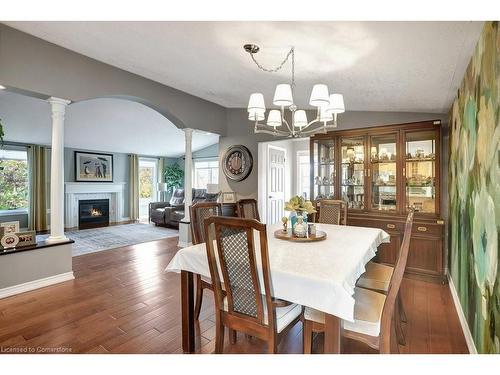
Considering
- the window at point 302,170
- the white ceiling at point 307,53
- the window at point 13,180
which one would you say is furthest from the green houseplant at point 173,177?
the white ceiling at point 307,53

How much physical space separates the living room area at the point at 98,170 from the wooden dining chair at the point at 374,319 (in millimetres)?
4025

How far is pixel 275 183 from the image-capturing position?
17.1 ft

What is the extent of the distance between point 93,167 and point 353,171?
21.8ft

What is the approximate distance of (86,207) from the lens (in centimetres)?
709

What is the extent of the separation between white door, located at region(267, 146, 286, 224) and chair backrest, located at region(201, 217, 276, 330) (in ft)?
11.3

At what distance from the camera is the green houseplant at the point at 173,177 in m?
8.94

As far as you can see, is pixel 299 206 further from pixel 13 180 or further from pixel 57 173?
pixel 13 180

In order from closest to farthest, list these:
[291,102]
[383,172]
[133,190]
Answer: [291,102] < [383,172] < [133,190]

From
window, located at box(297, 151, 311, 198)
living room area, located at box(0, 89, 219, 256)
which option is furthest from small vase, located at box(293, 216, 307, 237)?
window, located at box(297, 151, 311, 198)

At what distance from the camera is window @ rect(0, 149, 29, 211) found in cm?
586

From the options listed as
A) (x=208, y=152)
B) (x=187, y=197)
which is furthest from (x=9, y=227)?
(x=208, y=152)

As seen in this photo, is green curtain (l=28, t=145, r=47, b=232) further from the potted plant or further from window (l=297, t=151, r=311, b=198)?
the potted plant

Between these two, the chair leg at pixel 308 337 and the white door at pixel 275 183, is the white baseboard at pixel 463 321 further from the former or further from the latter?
the white door at pixel 275 183

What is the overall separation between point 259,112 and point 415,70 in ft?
4.40
